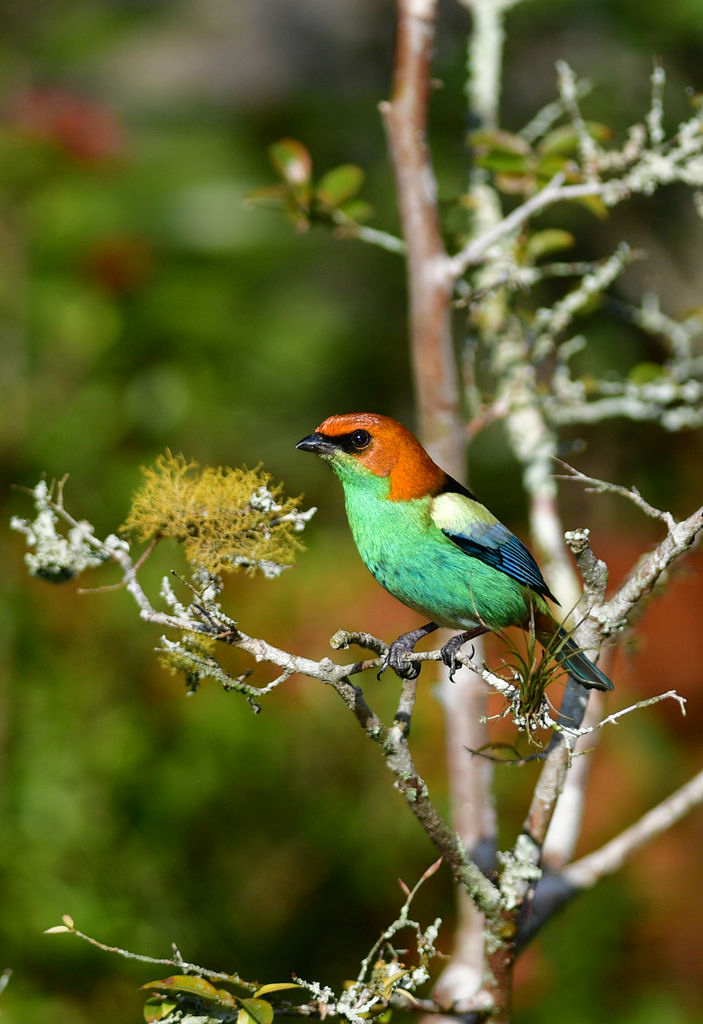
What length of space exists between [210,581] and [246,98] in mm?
5224

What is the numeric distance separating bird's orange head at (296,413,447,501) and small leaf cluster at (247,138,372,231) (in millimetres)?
935

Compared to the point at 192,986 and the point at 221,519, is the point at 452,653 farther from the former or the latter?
the point at 192,986

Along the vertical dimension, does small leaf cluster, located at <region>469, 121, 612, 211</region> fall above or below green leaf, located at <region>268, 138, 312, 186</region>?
below

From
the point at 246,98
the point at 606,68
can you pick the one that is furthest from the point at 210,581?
the point at 246,98

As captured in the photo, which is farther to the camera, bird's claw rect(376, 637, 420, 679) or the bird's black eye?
the bird's black eye

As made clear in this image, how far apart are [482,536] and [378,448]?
0.19 metres

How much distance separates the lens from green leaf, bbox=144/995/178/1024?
1216 millimetres

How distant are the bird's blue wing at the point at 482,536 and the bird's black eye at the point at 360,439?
15 cm

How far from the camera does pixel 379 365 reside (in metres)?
5.01

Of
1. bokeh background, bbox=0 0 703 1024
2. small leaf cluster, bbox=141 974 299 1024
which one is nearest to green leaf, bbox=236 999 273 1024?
small leaf cluster, bbox=141 974 299 1024

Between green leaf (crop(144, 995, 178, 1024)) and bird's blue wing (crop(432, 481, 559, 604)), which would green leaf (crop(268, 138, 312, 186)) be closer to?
bird's blue wing (crop(432, 481, 559, 604))

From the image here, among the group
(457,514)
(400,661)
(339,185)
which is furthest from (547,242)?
(400,661)

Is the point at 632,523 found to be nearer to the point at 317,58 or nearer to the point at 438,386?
the point at 438,386

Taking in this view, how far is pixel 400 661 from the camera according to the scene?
1.27 meters
